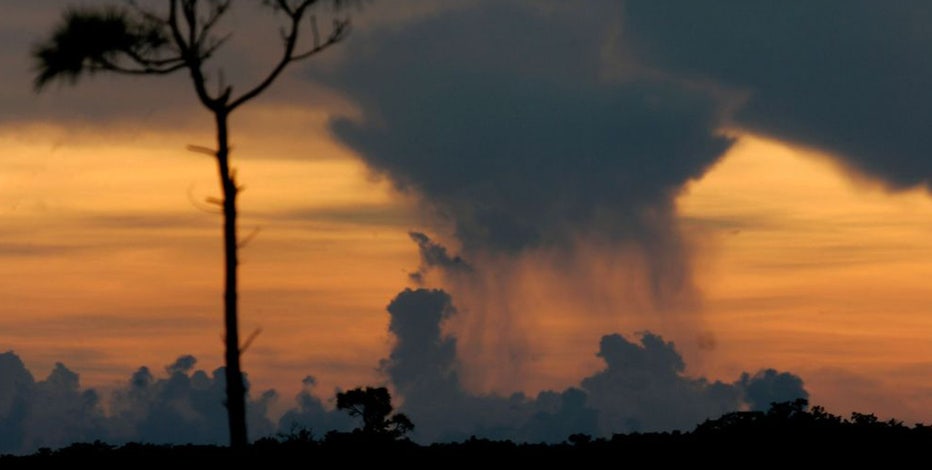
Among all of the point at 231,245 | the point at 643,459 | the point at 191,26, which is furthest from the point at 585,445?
the point at 191,26

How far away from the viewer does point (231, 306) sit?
83.6 ft

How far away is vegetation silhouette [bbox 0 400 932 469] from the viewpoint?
26172 mm

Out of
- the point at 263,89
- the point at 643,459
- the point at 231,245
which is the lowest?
the point at 643,459

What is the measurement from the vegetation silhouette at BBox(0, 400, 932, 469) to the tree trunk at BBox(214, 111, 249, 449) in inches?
26.4

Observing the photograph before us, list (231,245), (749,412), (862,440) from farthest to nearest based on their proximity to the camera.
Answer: (749,412) < (862,440) < (231,245)

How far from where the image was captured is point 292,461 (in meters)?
25.9

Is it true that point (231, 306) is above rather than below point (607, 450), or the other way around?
above

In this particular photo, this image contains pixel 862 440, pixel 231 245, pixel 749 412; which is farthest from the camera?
pixel 749 412

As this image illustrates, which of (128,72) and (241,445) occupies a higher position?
(128,72)

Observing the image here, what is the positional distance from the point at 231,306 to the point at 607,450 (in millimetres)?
7788

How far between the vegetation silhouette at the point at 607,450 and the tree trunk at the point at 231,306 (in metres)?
0.67

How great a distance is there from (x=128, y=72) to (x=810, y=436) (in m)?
15.2

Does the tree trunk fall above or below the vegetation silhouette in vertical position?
above

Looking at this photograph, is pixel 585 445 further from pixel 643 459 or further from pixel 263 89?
pixel 263 89
